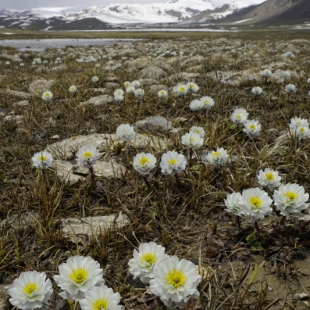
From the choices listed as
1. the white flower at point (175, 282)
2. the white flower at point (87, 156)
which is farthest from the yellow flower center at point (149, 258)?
the white flower at point (87, 156)

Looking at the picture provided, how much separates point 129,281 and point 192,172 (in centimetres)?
144

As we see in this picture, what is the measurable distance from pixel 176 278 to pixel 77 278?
1.80 feet

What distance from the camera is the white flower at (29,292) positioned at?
1.72 meters

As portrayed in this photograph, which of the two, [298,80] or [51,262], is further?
[298,80]

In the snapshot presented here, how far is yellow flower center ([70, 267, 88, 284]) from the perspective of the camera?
69.4 inches

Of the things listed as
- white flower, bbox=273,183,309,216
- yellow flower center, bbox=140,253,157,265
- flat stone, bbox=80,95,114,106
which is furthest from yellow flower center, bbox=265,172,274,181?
flat stone, bbox=80,95,114,106

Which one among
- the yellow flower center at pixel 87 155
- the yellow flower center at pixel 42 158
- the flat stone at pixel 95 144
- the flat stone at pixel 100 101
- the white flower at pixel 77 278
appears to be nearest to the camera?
the white flower at pixel 77 278

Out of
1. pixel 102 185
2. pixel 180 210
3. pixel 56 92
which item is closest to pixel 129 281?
pixel 180 210

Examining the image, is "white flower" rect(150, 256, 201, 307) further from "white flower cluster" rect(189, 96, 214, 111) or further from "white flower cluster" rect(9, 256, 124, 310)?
"white flower cluster" rect(189, 96, 214, 111)

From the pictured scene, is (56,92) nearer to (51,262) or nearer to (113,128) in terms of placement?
(113,128)

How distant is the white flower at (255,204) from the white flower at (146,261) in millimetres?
724

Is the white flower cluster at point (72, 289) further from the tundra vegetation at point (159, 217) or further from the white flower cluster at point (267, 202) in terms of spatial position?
the white flower cluster at point (267, 202)

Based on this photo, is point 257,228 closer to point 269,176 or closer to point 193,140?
point 269,176

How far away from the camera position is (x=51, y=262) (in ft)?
8.04
